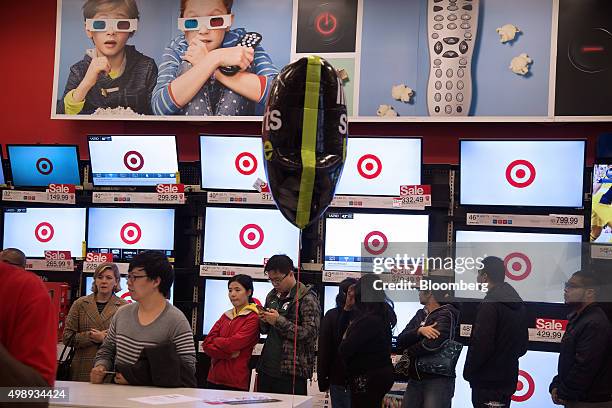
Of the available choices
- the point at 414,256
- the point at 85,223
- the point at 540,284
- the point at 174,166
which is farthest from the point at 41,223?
the point at 540,284

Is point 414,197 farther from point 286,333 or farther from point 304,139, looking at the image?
point 304,139

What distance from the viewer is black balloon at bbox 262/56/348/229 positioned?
11.7 feet

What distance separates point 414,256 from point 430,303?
27 cm

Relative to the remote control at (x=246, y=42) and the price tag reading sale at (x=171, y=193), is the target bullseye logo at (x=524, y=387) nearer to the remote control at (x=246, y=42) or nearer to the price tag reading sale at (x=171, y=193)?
the price tag reading sale at (x=171, y=193)

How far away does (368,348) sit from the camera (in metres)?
4.68

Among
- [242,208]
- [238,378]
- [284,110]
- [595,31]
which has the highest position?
[595,31]

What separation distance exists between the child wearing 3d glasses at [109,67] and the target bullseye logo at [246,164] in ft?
4.46

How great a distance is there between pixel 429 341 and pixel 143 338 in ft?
4.81

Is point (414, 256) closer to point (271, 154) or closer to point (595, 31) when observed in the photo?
point (271, 154)

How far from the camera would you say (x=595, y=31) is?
19.9 feet

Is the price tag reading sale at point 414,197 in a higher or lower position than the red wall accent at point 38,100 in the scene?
lower

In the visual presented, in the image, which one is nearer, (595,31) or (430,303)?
(430,303)

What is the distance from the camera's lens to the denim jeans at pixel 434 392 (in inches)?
174
